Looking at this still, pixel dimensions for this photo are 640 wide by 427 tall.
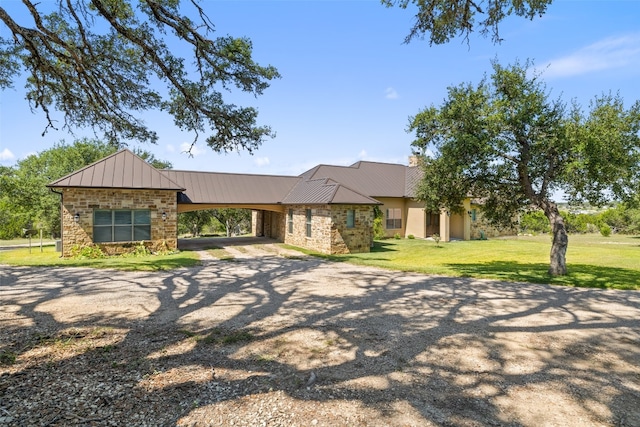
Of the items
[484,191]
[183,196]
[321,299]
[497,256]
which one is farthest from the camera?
[183,196]

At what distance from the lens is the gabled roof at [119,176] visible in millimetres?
15547

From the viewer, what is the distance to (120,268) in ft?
38.8

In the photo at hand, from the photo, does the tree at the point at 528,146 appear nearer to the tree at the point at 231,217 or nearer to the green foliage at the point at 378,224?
the green foliage at the point at 378,224

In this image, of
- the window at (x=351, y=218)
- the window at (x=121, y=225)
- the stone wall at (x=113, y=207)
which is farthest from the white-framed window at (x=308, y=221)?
the window at (x=121, y=225)

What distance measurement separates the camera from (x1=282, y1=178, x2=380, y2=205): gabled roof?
17703 mm

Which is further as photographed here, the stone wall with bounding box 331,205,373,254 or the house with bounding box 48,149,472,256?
the stone wall with bounding box 331,205,373,254

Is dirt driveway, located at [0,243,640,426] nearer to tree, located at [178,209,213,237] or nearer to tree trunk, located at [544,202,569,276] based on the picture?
tree trunk, located at [544,202,569,276]

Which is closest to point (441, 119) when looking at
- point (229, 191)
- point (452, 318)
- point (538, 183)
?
point (538, 183)

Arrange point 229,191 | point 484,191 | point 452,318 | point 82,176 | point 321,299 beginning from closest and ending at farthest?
point 452,318 < point 321,299 < point 484,191 < point 82,176 < point 229,191

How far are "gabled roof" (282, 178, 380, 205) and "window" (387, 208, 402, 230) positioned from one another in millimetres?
6790

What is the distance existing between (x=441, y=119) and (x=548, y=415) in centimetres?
960

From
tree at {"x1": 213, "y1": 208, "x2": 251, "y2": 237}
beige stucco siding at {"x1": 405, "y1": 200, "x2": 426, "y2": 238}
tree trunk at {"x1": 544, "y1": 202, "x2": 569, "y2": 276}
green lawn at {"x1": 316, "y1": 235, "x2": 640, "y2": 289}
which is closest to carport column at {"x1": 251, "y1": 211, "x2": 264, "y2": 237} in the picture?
tree at {"x1": 213, "y1": 208, "x2": 251, "y2": 237}

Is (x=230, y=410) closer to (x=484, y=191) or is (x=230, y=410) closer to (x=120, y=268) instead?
(x=120, y=268)

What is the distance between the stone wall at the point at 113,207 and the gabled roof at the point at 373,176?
10609mm
